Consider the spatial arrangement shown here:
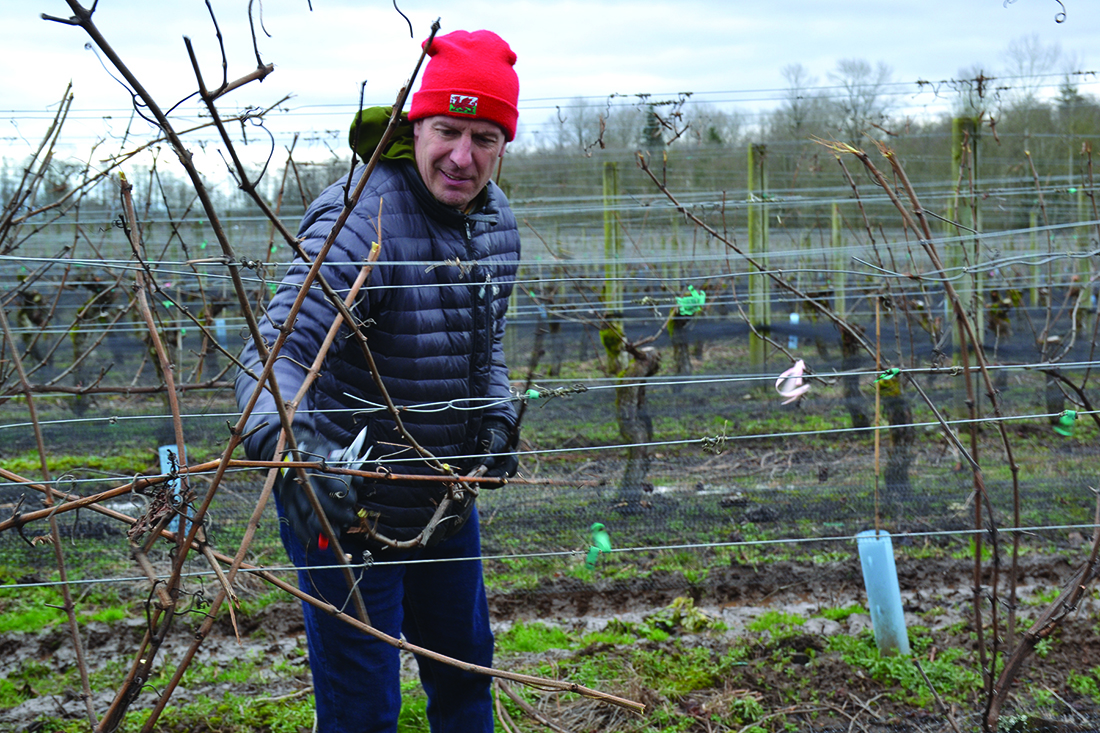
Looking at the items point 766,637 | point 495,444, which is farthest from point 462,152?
point 766,637

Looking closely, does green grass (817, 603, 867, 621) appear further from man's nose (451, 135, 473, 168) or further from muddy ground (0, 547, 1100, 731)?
man's nose (451, 135, 473, 168)

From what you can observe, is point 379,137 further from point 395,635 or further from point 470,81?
point 395,635

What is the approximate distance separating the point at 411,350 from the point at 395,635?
661 millimetres

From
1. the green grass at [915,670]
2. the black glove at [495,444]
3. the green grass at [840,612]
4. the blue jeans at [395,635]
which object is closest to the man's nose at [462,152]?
the black glove at [495,444]

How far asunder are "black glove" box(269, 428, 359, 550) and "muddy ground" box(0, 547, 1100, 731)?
4.85 ft

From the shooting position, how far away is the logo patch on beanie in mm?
1824

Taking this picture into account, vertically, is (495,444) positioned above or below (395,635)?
above

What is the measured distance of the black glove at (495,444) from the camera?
6.77ft

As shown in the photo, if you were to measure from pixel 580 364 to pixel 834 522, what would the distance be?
616 centimetres

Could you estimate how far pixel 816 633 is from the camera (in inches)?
130

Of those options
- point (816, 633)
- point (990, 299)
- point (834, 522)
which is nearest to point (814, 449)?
point (834, 522)

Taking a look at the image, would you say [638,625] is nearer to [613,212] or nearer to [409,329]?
[409,329]

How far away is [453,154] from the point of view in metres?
1.84

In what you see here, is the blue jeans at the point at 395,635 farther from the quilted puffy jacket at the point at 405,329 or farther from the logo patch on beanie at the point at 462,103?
the logo patch on beanie at the point at 462,103
